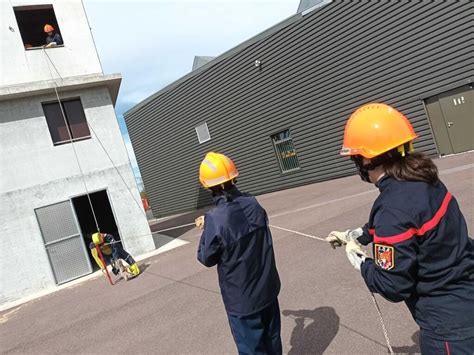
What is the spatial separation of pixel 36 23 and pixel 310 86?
10.6 metres

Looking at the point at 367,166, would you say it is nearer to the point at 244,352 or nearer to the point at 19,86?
the point at 244,352

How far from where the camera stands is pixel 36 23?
1335 cm

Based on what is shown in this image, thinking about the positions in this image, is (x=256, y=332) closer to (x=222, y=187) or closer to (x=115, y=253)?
(x=222, y=187)

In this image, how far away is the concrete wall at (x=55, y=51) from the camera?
11461 mm

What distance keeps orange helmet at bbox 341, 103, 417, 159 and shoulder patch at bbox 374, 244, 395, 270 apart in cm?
45

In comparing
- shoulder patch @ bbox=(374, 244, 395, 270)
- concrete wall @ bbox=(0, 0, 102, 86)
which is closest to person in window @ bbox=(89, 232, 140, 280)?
concrete wall @ bbox=(0, 0, 102, 86)

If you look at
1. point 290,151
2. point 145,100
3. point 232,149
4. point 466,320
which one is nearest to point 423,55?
point 290,151

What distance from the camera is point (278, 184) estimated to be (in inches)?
777

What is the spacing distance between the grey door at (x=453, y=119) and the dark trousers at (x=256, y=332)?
12345 millimetres

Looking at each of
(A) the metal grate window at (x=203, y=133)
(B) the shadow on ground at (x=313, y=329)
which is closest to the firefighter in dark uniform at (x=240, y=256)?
(B) the shadow on ground at (x=313, y=329)

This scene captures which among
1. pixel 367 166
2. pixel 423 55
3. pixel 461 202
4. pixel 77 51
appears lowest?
pixel 461 202

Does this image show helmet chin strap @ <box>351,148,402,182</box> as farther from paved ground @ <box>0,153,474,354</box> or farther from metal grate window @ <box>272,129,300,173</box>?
metal grate window @ <box>272,129,300,173</box>

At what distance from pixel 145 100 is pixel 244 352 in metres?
24.8

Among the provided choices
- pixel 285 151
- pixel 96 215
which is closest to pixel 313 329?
pixel 96 215
